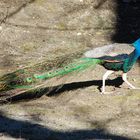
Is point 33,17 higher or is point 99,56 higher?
point 99,56

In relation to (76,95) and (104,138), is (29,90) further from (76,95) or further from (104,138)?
(104,138)

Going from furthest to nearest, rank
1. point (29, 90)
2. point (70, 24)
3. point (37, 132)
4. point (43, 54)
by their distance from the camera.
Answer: point (70, 24)
point (43, 54)
point (29, 90)
point (37, 132)

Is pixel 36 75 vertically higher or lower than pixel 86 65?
lower

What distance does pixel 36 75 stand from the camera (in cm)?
601

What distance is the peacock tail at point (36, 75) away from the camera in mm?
5941

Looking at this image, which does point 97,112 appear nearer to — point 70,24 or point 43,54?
point 43,54

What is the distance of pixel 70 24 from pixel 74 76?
2424 millimetres

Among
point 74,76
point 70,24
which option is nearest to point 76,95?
point 74,76

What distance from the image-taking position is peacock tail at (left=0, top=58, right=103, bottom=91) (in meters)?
5.94

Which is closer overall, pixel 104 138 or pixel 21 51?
pixel 104 138

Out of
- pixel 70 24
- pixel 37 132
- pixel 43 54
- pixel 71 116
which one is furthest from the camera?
pixel 70 24

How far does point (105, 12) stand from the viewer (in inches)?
350

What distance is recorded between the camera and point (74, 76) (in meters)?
6.30

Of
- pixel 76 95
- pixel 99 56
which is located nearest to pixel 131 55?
pixel 99 56
